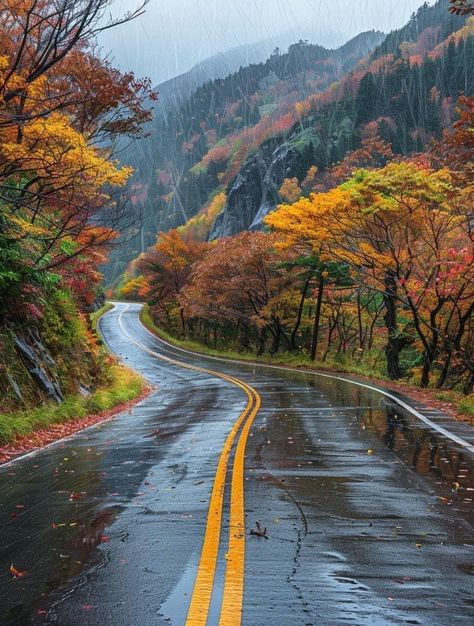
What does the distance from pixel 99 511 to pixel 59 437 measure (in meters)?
7.10

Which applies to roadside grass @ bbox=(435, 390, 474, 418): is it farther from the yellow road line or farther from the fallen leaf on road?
the fallen leaf on road

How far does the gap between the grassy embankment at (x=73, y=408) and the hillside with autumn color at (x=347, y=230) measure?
9.62 metres

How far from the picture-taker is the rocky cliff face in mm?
100750

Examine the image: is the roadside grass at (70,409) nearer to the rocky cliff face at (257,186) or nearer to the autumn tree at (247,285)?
the autumn tree at (247,285)

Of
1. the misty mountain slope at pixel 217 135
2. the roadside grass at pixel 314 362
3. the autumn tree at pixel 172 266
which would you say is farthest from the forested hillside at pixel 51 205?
the misty mountain slope at pixel 217 135

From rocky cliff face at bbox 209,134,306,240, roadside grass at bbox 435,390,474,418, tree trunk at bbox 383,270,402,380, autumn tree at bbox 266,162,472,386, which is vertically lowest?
roadside grass at bbox 435,390,474,418

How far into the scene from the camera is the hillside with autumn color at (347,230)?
21047 mm

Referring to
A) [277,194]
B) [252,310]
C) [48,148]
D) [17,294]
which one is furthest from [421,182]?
[277,194]

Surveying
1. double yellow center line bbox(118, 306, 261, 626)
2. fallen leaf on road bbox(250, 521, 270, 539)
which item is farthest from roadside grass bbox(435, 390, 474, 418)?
fallen leaf on road bbox(250, 521, 270, 539)

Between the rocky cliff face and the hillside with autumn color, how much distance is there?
0.89 ft

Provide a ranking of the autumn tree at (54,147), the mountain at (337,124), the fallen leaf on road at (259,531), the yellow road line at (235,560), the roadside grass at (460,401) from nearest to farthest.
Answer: the yellow road line at (235,560) < the fallen leaf on road at (259,531) < the autumn tree at (54,147) < the roadside grass at (460,401) < the mountain at (337,124)

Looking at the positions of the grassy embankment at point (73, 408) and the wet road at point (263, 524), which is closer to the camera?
the wet road at point (263, 524)

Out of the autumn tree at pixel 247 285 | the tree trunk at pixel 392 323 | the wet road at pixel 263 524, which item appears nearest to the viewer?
the wet road at pixel 263 524

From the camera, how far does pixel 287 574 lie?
439cm
